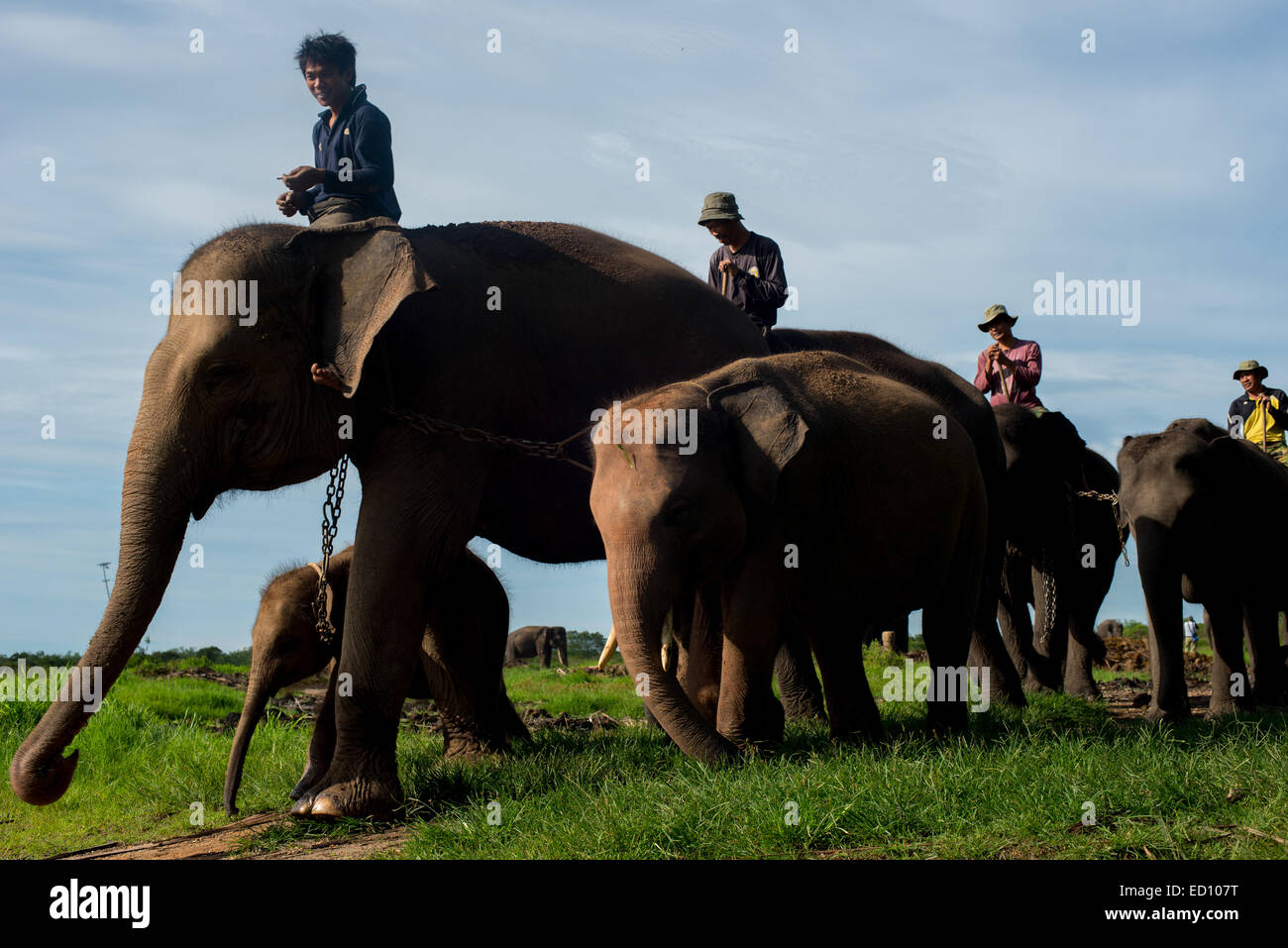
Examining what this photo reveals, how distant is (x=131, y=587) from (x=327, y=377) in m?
1.49

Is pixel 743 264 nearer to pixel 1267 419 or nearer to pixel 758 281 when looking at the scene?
pixel 758 281

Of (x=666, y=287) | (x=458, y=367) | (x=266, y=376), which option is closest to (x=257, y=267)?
(x=266, y=376)

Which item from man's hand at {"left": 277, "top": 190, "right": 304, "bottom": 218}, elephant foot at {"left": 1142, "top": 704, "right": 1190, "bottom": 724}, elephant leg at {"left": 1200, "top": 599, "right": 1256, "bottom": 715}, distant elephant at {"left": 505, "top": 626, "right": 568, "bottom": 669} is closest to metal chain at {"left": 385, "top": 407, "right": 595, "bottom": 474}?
man's hand at {"left": 277, "top": 190, "right": 304, "bottom": 218}

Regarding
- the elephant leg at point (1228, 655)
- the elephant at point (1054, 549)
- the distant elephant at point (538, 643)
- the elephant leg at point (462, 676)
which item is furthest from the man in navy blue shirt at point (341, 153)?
the distant elephant at point (538, 643)

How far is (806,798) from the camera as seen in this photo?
214 inches

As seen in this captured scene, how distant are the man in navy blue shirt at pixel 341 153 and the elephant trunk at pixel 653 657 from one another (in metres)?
2.93

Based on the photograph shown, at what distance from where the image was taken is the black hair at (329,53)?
26.8 ft

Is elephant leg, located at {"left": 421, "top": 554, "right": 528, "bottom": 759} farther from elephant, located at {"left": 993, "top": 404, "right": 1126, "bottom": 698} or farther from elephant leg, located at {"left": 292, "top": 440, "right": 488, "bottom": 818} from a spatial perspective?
elephant, located at {"left": 993, "top": 404, "right": 1126, "bottom": 698}

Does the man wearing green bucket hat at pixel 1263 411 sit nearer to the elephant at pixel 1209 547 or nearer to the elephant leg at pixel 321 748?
the elephant at pixel 1209 547

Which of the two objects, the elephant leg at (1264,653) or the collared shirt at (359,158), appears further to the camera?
the elephant leg at (1264,653)

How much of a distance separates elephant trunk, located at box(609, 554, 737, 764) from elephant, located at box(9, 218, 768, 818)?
1207mm

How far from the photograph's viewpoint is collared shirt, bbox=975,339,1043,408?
498 inches

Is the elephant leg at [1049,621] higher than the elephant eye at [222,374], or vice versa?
the elephant eye at [222,374]

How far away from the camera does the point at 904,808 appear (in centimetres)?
539
